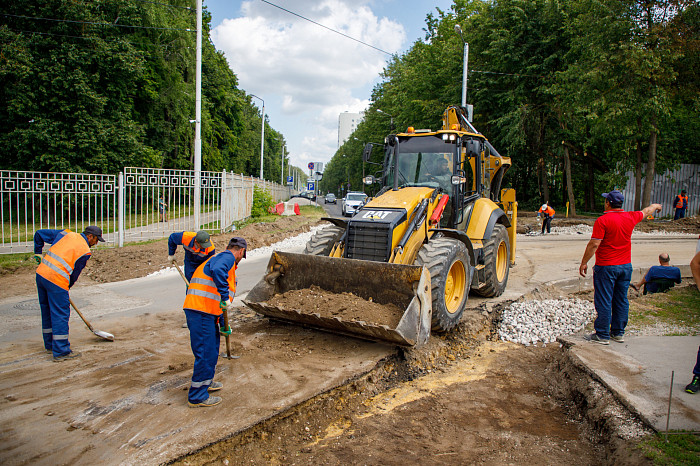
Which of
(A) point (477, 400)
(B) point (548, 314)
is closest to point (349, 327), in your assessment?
(A) point (477, 400)

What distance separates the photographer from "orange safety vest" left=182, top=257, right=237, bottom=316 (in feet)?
13.7

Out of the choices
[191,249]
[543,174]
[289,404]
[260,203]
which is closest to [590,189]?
[543,174]

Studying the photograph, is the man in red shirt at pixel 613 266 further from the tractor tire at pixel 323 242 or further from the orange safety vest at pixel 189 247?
the orange safety vest at pixel 189 247

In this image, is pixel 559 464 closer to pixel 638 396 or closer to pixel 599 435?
pixel 599 435

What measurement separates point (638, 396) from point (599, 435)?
539mm

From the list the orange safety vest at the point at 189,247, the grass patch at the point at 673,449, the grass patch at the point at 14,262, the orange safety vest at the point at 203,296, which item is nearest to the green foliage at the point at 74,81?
the grass patch at the point at 14,262

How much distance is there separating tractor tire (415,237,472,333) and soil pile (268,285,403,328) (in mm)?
575

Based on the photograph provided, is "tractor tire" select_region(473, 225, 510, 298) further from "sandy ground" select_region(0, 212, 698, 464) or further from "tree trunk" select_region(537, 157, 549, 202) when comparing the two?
"tree trunk" select_region(537, 157, 549, 202)

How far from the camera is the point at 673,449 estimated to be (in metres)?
3.33

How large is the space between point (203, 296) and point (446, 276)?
309cm

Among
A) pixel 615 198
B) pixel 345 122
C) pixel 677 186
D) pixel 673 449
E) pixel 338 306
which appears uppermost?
pixel 345 122

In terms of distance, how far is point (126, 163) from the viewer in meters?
20.1

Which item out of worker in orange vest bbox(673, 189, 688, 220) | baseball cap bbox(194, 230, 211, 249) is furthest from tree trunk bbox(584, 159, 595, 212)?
baseball cap bbox(194, 230, 211, 249)

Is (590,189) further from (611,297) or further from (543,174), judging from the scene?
(611,297)
